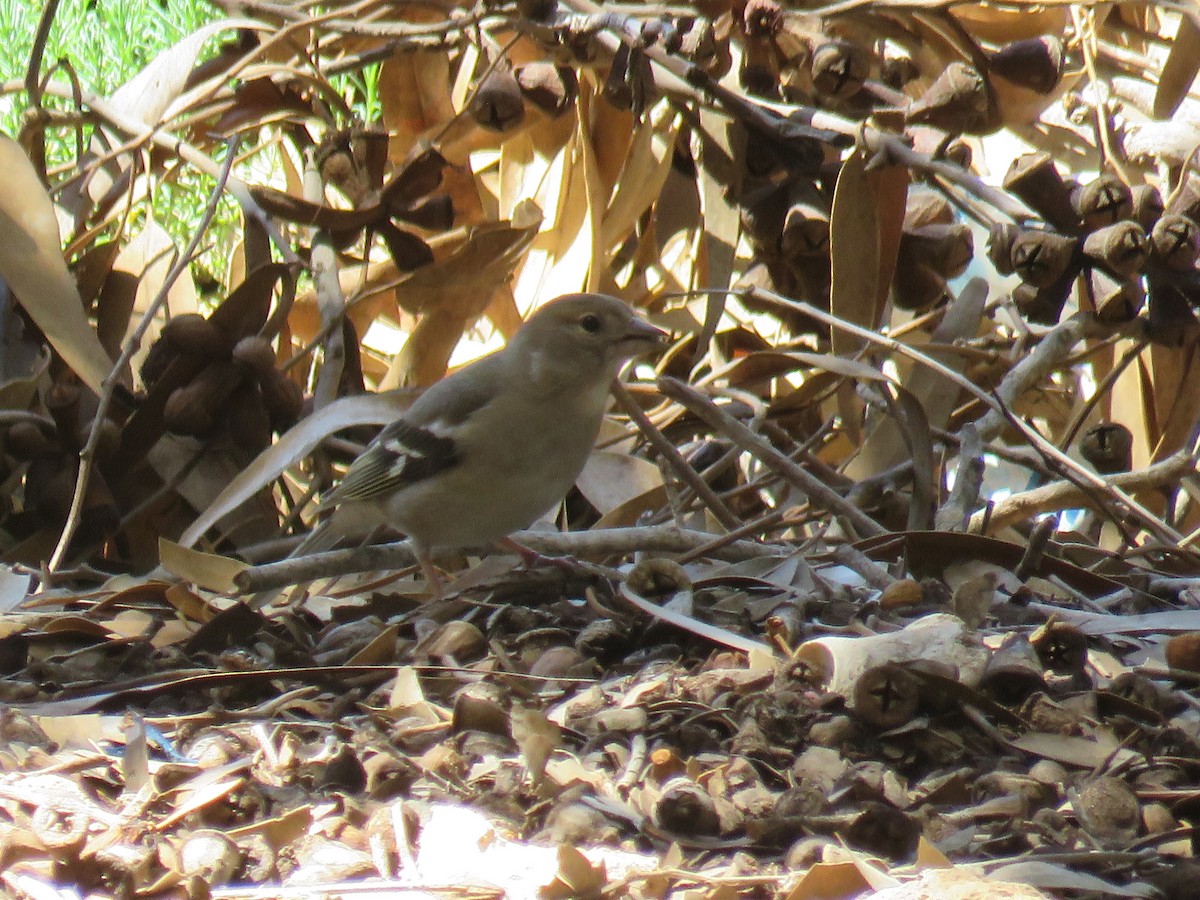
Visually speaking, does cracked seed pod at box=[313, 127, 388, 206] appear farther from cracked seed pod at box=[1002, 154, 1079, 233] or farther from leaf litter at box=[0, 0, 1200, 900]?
cracked seed pod at box=[1002, 154, 1079, 233]

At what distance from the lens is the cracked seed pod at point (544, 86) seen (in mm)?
3533

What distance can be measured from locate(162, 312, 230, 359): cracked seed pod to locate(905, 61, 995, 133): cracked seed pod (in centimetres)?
184

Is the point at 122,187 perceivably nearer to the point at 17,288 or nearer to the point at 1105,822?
the point at 17,288

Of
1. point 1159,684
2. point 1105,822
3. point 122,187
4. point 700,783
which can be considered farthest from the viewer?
point 122,187

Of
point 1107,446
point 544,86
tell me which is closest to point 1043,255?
point 1107,446

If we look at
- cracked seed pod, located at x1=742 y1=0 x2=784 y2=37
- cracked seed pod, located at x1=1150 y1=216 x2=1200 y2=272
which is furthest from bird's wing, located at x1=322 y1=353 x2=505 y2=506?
cracked seed pod, located at x1=1150 y1=216 x2=1200 y2=272

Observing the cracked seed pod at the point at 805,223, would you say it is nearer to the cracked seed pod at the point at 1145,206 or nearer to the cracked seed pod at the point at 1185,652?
the cracked seed pod at the point at 1145,206

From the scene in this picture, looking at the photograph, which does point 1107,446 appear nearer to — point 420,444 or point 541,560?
point 541,560

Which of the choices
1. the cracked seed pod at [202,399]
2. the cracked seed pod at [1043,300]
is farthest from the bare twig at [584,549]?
the cracked seed pod at [1043,300]

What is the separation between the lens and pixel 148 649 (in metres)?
2.63

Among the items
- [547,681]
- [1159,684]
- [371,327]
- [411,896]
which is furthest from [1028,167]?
[371,327]

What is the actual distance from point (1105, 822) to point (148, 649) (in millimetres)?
1779

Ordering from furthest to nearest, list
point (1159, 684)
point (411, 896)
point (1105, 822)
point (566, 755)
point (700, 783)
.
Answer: point (1159, 684) < point (566, 755) < point (700, 783) < point (1105, 822) < point (411, 896)

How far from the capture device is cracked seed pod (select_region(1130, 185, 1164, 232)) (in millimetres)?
2578
